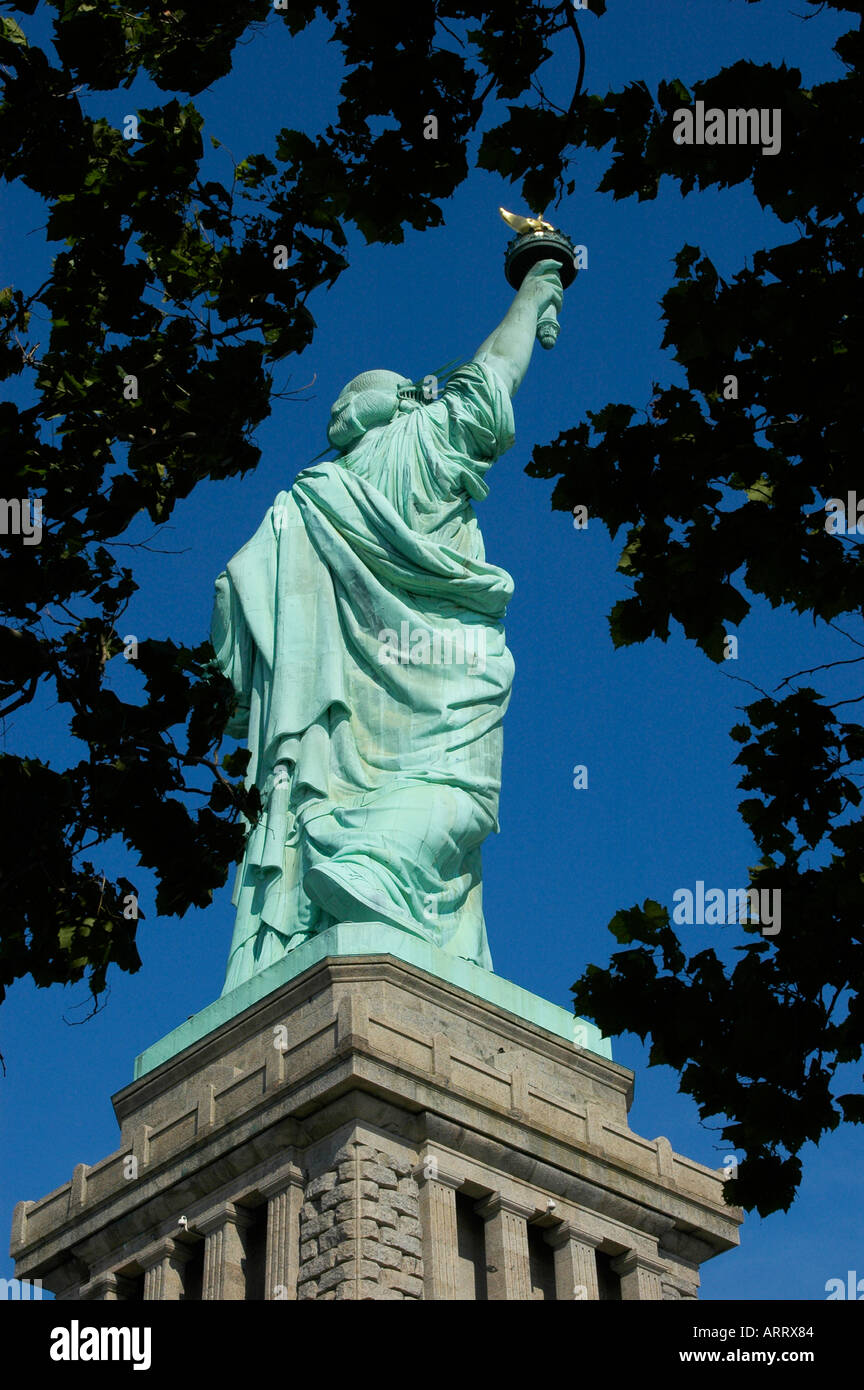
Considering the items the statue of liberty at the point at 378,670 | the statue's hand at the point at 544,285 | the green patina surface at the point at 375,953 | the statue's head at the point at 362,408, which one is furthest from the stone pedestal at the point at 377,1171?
the statue's hand at the point at 544,285

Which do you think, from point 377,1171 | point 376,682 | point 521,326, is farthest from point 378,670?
point 377,1171

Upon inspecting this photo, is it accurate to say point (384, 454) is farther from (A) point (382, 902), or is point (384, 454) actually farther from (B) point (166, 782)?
(B) point (166, 782)

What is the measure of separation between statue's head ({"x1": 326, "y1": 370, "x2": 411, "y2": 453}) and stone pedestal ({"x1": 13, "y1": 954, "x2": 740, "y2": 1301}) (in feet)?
27.0

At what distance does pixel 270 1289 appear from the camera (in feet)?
53.1

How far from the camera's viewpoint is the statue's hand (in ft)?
84.5

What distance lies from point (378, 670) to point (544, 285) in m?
6.85

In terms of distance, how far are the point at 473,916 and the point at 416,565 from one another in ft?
13.3

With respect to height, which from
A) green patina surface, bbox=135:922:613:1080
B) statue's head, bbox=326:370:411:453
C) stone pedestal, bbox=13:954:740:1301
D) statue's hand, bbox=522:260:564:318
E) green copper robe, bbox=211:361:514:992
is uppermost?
statue's hand, bbox=522:260:564:318

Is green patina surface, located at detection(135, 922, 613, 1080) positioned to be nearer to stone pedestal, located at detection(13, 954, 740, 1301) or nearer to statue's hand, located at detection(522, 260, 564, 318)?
stone pedestal, located at detection(13, 954, 740, 1301)

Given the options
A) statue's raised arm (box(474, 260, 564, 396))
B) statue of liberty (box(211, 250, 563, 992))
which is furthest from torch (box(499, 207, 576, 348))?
statue of liberty (box(211, 250, 563, 992))

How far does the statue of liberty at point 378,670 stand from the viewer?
19.7 m

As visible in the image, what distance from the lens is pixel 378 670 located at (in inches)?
850

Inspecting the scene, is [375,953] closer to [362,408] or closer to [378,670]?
[378,670]
